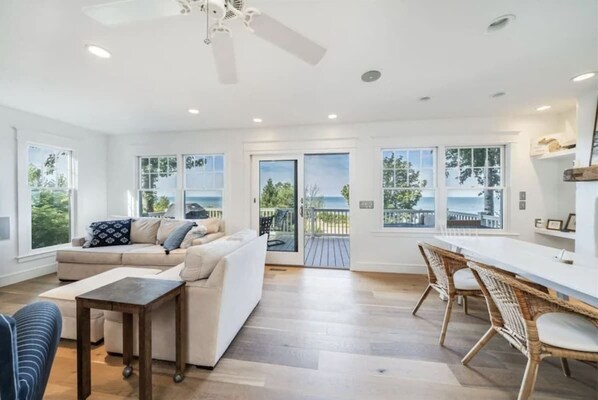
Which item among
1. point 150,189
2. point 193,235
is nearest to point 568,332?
point 193,235

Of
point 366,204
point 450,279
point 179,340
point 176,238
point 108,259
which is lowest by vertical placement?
point 179,340

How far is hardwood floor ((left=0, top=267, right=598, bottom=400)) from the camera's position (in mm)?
1561

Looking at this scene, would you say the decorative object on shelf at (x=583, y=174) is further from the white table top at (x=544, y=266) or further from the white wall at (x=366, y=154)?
the white table top at (x=544, y=266)

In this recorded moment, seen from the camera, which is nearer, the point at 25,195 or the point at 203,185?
the point at 25,195

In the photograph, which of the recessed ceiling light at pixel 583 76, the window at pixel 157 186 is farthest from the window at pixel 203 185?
the recessed ceiling light at pixel 583 76

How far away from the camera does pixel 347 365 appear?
1.81m

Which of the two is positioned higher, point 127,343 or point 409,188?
point 409,188

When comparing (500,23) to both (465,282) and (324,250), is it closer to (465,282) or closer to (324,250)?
(465,282)

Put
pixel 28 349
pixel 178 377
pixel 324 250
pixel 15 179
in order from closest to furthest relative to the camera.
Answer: pixel 28 349
pixel 178 377
pixel 15 179
pixel 324 250

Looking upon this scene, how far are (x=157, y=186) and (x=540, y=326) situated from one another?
214 inches

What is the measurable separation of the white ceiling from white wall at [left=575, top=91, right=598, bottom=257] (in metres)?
0.21

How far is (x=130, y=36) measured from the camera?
192 centimetres

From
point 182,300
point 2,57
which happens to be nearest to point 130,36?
point 2,57

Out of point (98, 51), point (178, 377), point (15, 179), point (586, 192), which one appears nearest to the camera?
point (178, 377)
